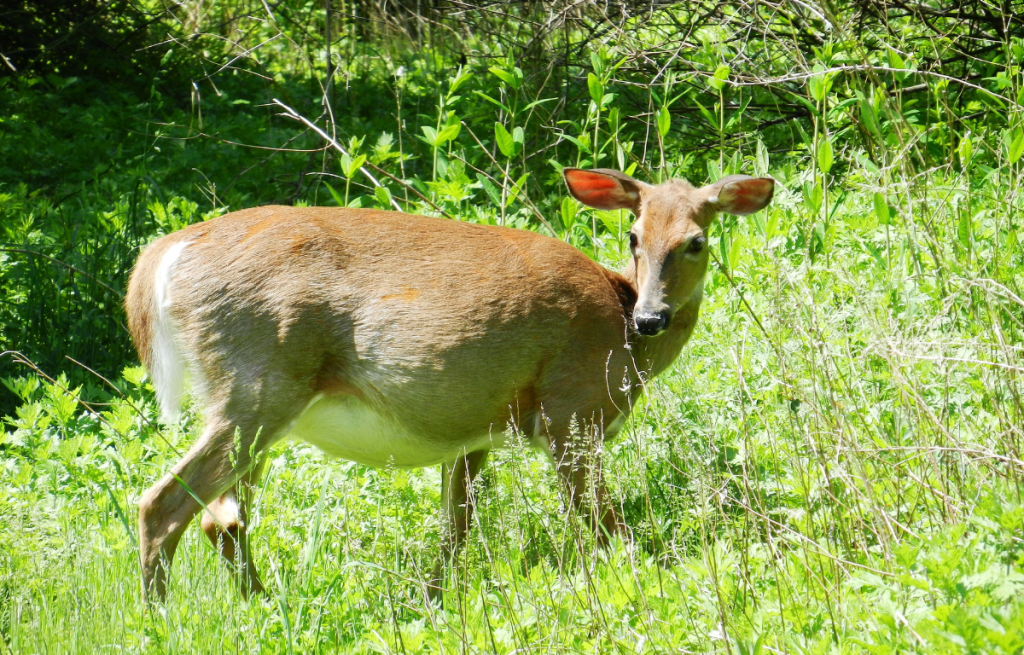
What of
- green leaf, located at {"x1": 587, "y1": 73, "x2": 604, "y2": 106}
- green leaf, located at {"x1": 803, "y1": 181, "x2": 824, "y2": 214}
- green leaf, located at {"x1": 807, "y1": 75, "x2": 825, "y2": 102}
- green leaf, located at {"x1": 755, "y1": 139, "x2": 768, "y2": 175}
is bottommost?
green leaf, located at {"x1": 803, "y1": 181, "x2": 824, "y2": 214}

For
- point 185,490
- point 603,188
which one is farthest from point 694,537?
point 185,490

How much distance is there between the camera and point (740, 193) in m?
4.94

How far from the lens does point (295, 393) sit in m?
4.03

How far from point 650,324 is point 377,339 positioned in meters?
1.13

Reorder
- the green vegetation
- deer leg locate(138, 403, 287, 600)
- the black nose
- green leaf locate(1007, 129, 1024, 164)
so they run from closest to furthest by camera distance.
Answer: the green vegetation, deer leg locate(138, 403, 287, 600), the black nose, green leaf locate(1007, 129, 1024, 164)

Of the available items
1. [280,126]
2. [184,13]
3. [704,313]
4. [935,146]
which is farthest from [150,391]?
[184,13]

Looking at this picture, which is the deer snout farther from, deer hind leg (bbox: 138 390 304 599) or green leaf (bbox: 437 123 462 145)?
green leaf (bbox: 437 123 462 145)

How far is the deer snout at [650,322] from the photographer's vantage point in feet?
14.5

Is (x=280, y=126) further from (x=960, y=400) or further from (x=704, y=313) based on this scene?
(x=960, y=400)

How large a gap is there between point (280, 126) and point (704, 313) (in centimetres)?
603

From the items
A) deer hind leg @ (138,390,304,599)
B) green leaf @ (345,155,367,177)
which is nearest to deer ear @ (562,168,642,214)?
green leaf @ (345,155,367,177)

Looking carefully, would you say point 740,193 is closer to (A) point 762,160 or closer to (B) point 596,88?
Result: (A) point 762,160

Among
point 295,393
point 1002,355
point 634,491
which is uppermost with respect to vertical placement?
point 1002,355

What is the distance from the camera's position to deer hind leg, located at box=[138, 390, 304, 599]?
393cm
